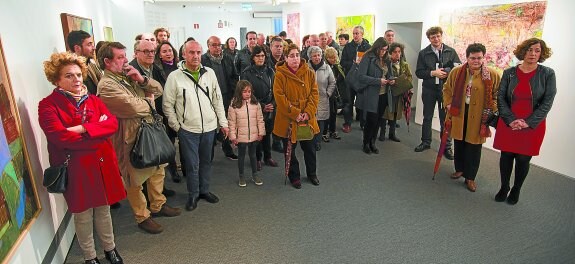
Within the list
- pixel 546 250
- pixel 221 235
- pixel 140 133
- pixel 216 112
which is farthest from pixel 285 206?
pixel 546 250

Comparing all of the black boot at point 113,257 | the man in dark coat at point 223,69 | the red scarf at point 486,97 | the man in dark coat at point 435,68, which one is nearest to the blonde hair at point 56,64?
the black boot at point 113,257

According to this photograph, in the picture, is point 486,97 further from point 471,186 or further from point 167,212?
point 167,212

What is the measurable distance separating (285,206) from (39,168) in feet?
6.95

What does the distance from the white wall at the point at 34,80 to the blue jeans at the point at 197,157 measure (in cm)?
107

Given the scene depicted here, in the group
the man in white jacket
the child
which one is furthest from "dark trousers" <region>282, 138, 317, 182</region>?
the man in white jacket

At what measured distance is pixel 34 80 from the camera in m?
2.68

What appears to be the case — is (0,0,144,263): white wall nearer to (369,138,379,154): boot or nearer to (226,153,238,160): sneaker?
(226,153,238,160): sneaker

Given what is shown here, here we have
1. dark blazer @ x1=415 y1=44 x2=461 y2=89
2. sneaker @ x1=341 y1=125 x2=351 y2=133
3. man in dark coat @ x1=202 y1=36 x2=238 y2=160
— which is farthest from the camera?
sneaker @ x1=341 y1=125 x2=351 y2=133

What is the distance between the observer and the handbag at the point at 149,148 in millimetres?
2838

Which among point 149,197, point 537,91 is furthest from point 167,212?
point 537,91

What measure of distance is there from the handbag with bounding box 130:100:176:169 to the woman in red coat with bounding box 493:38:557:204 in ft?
10.3

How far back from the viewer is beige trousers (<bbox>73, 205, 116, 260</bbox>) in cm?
250

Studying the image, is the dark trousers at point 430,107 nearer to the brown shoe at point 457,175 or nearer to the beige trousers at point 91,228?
the brown shoe at point 457,175

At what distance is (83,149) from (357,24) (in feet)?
23.5
